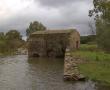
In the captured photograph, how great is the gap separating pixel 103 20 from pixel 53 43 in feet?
166

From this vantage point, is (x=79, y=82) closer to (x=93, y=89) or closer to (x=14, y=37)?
(x=93, y=89)

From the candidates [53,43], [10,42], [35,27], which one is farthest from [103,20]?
[35,27]

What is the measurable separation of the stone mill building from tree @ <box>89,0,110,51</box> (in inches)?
1665

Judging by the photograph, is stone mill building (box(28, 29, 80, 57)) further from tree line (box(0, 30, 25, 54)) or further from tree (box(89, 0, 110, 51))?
tree (box(89, 0, 110, 51))

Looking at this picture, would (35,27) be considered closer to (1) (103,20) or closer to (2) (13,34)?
(2) (13,34)

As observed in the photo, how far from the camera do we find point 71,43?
8769cm

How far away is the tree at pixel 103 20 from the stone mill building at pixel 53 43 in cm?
4229

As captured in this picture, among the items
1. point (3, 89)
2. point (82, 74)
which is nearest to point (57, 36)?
point (82, 74)

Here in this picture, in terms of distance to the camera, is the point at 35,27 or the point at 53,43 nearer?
the point at 53,43

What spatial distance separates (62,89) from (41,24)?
115225 mm

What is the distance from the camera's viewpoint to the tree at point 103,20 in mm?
31031

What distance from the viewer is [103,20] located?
37562 millimetres

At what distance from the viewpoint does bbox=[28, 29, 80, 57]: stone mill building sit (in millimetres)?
86625

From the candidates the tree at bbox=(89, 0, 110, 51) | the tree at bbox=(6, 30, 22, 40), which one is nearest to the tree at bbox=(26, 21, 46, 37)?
the tree at bbox=(6, 30, 22, 40)
